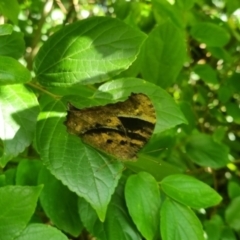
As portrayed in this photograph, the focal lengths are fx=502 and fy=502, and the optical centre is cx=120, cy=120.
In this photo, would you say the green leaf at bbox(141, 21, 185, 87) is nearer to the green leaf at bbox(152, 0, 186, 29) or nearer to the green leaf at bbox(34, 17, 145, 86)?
the green leaf at bbox(152, 0, 186, 29)

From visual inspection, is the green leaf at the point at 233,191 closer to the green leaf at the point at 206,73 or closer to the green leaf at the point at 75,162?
the green leaf at the point at 206,73

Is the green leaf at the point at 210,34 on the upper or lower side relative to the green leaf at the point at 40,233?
upper

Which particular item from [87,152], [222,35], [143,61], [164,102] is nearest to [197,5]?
[222,35]

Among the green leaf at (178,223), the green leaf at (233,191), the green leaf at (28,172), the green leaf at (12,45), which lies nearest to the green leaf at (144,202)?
the green leaf at (178,223)

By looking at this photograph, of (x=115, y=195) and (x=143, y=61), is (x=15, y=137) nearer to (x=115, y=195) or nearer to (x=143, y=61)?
(x=115, y=195)

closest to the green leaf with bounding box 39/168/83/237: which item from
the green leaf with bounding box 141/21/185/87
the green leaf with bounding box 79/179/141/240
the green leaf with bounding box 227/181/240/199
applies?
the green leaf with bounding box 79/179/141/240

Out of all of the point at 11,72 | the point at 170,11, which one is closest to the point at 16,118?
the point at 11,72

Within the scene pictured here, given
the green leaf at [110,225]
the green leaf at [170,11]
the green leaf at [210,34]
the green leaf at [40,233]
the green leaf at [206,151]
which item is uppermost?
the green leaf at [170,11]

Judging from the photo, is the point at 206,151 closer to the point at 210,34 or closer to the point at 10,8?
the point at 210,34
